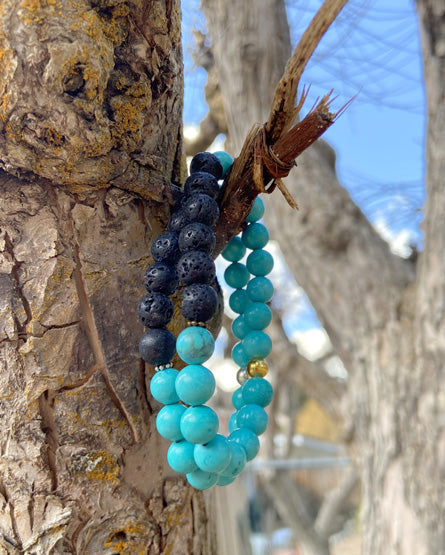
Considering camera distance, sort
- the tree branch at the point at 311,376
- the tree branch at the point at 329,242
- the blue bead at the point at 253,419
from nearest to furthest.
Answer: the blue bead at the point at 253,419
the tree branch at the point at 329,242
the tree branch at the point at 311,376

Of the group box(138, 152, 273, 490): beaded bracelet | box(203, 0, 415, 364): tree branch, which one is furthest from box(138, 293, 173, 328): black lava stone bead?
box(203, 0, 415, 364): tree branch

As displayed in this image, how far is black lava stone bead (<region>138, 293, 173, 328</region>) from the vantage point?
2.19 feet

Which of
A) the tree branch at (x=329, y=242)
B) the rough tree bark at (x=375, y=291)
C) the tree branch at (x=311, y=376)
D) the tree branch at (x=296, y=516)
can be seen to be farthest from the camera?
the tree branch at (x=296, y=516)

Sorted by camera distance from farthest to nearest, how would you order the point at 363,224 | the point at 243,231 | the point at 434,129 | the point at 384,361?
the point at 363,224 < the point at 384,361 < the point at 434,129 < the point at 243,231

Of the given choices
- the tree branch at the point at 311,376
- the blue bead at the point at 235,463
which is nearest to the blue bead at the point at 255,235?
the blue bead at the point at 235,463

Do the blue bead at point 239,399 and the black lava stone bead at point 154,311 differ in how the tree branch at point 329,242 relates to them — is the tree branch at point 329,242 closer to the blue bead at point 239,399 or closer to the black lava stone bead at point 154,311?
the blue bead at point 239,399

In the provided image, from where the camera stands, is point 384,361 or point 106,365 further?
point 384,361

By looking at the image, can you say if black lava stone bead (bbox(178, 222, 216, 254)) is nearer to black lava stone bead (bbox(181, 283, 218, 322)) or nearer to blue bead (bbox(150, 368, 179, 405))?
black lava stone bead (bbox(181, 283, 218, 322))

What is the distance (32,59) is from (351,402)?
1706 mm

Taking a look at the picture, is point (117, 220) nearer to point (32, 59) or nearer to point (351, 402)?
point (32, 59)

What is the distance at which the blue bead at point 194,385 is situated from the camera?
2.15 feet

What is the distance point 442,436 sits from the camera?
144 cm

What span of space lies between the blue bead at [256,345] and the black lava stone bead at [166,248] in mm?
245

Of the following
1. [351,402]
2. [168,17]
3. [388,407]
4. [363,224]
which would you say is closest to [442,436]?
[388,407]
